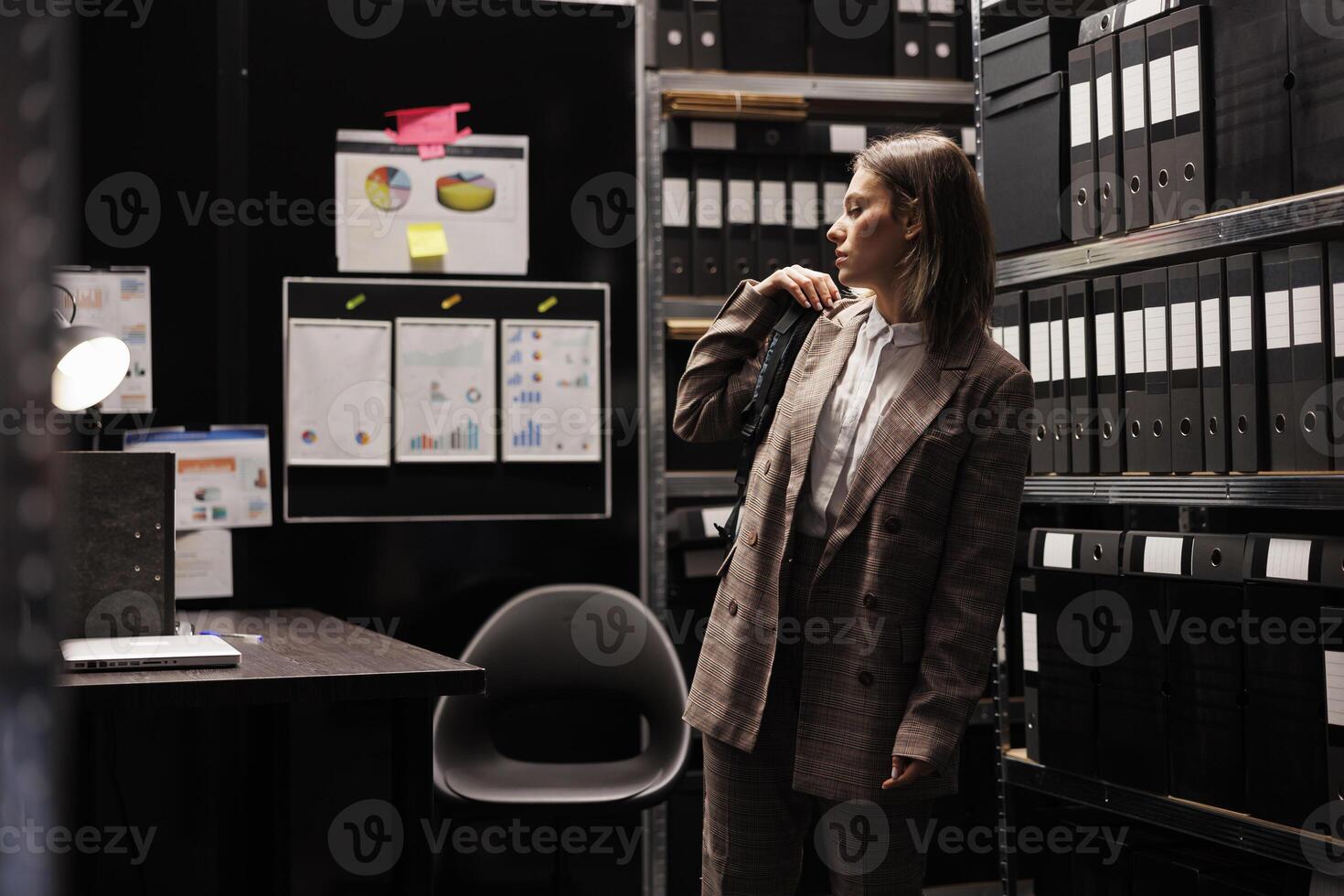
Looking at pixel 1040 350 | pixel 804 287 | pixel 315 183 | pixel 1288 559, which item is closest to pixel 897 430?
pixel 804 287

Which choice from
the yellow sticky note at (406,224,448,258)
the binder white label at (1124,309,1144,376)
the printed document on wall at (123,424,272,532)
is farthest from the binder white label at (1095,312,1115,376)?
the printed document on wall at (123,424,272,532)

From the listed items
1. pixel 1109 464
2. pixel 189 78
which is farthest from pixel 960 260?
pixel 189 78

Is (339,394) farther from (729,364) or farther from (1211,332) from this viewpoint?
(1211,332)

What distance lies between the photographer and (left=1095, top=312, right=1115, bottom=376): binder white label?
237 cm

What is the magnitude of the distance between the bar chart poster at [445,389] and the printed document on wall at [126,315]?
22.0 inches

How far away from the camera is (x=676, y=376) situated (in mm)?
3188

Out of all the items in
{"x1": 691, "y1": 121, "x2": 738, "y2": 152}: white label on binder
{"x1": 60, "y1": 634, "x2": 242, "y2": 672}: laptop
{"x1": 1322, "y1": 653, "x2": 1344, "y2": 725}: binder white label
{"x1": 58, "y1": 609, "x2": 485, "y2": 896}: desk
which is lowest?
{"x1": 58, "y1": 609, "x2": 485, "y2": 896}: desk

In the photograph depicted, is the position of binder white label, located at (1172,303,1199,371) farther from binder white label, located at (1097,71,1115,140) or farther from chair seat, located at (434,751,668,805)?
chair seat, located at (434,751,668,805)

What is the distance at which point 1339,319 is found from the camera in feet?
6.36

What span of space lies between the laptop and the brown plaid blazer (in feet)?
2.16

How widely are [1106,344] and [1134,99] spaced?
1.43 feet

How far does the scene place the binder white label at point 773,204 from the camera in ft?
10.3

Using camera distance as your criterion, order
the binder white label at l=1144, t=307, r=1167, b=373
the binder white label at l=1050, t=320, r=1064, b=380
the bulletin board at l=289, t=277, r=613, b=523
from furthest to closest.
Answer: the bulletin board at l=289, t=277, r=613, b=523 → the binder white label at l=1050, t=320, r=1064, b=380 → the binder white label at l=1144, t=307, r=1167, b=373

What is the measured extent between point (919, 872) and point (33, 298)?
167 cm
